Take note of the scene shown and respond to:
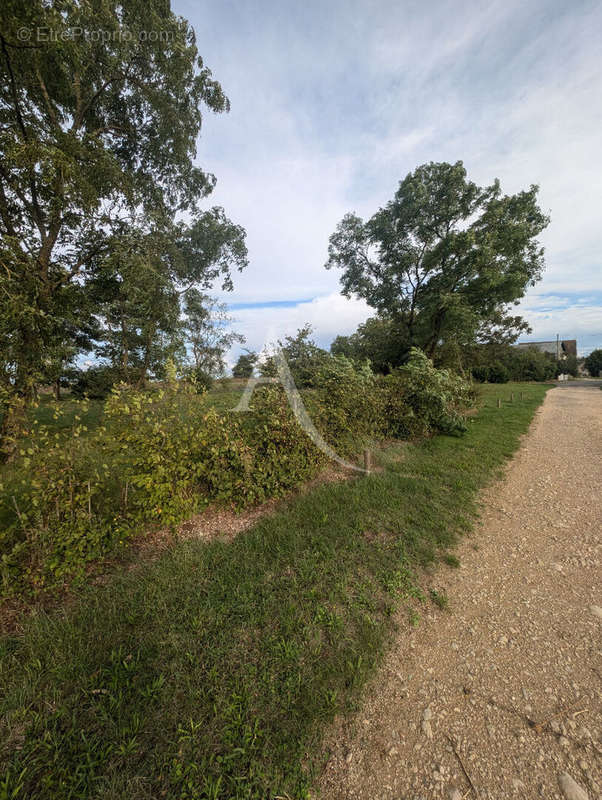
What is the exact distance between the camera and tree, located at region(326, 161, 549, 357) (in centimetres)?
1325

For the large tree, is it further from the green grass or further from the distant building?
the distant building

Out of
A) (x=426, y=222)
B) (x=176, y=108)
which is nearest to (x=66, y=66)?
(x=176, y=108)

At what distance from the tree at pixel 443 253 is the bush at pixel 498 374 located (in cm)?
1702

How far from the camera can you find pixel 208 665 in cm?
196

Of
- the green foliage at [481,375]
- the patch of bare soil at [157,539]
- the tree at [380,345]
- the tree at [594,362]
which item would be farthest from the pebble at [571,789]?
the tree at [594,362]

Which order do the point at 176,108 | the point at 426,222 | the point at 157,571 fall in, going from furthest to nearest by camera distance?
the point at 426,222
the point at 176,108
the point at 157,571

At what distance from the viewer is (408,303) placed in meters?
16.9

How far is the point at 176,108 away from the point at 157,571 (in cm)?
1232

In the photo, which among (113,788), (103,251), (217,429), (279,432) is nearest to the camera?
(113,788)

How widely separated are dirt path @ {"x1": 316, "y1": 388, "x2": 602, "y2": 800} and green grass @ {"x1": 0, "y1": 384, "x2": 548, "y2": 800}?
0.21 m

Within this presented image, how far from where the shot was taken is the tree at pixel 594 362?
37.0 metres

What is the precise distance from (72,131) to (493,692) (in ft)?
38.5

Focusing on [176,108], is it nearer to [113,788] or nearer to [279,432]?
[279,432]

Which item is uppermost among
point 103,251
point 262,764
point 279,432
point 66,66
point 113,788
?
point 66,66
